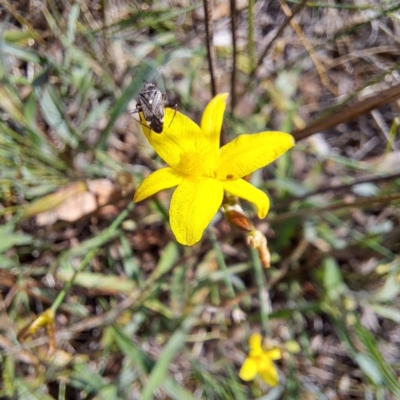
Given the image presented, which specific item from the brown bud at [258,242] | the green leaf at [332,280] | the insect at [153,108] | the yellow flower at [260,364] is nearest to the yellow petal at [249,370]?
the yellow flower at [260,364]

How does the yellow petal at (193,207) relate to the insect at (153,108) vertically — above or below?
below

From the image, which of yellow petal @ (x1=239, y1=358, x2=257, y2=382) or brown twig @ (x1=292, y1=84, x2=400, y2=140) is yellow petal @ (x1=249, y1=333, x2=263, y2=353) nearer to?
yellow petal @ (x1=239, y1=358, x2=257, y2=382)

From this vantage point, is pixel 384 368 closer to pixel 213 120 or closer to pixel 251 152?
pixel 251 152

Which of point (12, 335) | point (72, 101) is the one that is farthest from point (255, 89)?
point (12, 335)

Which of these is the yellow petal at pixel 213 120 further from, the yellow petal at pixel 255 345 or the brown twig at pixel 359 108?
the yellow petal at pixel 255 345

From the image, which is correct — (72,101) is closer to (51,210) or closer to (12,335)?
(51,210)

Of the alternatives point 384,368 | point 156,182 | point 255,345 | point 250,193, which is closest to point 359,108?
point 250,193

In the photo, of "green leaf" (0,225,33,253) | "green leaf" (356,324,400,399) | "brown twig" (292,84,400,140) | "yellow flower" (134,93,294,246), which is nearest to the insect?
"yellow flower" (134,93,294,246)
